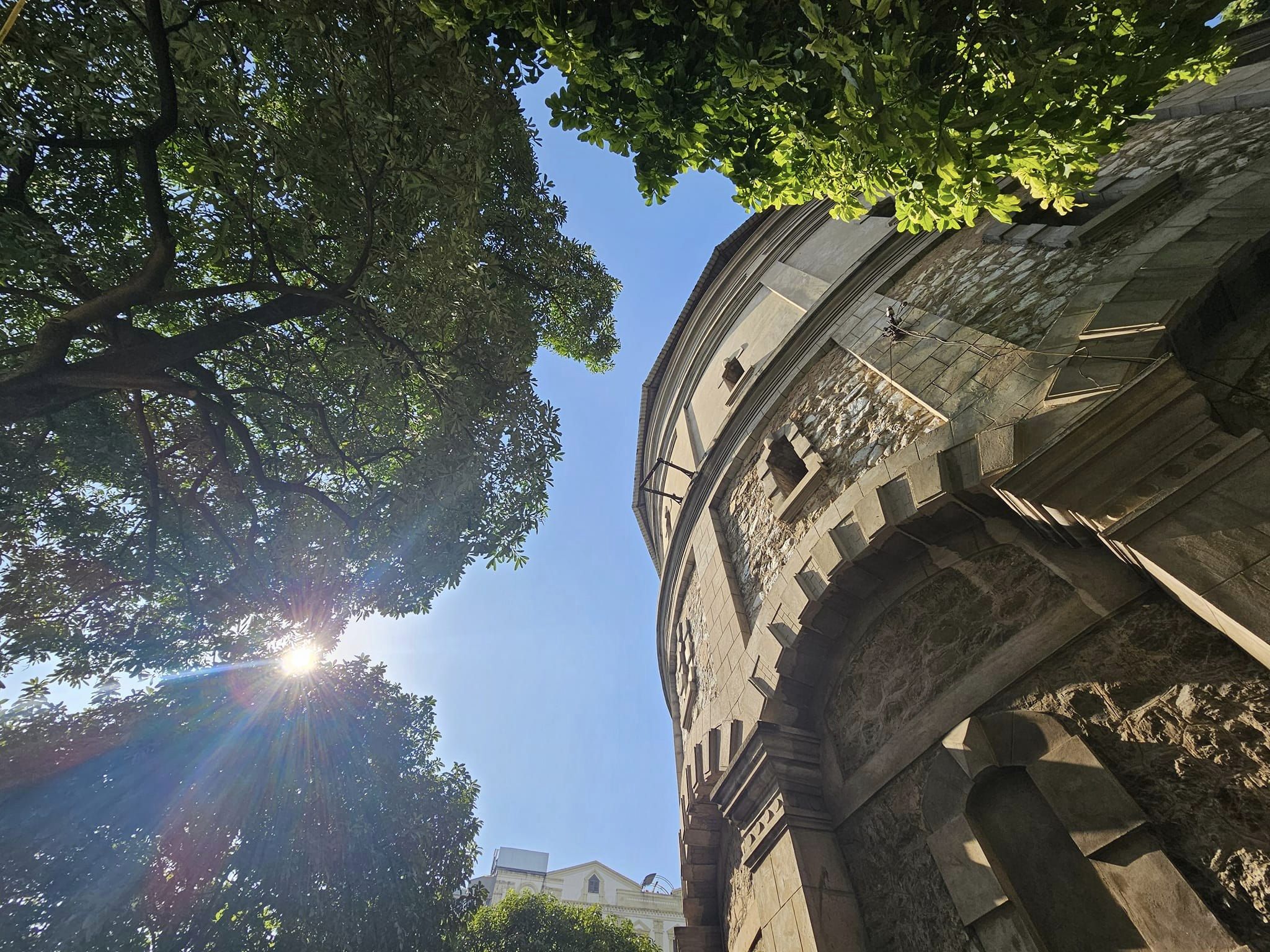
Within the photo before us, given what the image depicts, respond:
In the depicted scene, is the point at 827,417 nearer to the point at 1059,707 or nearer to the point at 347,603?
the point at 1059,707

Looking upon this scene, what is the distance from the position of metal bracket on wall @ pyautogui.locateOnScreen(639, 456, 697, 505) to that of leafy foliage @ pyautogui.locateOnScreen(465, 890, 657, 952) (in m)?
13.4

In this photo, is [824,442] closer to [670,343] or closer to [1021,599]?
[1021,599]

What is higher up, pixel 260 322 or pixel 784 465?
pixel 260 322

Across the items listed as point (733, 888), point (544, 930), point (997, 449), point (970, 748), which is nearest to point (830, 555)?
point (997, 449)

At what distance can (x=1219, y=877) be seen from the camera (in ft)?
9.60

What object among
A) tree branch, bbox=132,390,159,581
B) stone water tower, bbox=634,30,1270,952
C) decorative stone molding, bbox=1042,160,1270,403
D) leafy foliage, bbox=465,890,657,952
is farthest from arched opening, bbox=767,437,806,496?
leafy foliage, bbox=465,890,657,952

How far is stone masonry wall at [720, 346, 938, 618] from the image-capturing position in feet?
18.5

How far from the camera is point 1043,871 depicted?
11.7 ft

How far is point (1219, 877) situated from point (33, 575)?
12.0 metres

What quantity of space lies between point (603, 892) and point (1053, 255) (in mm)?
45970

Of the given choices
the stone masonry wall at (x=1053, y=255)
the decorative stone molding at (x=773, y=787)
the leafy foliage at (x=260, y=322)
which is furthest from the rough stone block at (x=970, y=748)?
the leafy foliage at (x=260, y=322)

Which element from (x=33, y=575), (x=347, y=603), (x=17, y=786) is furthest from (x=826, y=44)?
(x=17, y=786)

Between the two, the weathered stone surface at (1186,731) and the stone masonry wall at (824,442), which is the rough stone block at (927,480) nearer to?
the stone masonry wall at (824,442)

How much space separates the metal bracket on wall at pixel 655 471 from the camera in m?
9.74
